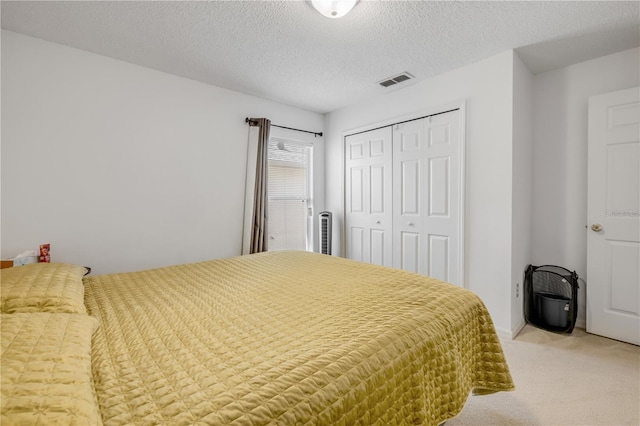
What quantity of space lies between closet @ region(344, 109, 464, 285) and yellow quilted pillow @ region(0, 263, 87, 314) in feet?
9.63

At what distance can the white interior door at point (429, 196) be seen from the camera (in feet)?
9.43

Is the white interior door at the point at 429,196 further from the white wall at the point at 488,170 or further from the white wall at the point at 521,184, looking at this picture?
the white wall at the point at 521,184

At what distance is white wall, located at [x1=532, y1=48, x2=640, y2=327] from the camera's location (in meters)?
2.64

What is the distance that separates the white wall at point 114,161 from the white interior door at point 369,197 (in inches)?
58.6

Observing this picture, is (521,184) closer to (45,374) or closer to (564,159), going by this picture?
(564,159)

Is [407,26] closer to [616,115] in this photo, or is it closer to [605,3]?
[605,3]

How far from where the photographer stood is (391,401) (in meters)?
0.94

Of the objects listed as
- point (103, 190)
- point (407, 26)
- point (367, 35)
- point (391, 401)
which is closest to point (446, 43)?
point (407, 26)

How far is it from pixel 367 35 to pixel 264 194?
1966 millimetres

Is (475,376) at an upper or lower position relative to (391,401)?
lower

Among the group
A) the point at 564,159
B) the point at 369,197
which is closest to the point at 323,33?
the point at 369,197

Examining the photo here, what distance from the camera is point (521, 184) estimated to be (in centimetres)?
267

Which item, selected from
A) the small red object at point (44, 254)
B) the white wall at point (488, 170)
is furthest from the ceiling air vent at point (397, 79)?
the small red object at point (44, 254)

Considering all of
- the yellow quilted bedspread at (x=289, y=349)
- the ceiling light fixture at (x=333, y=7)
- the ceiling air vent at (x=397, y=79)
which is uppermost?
the ceiling air vent at (x=397, y=79)
